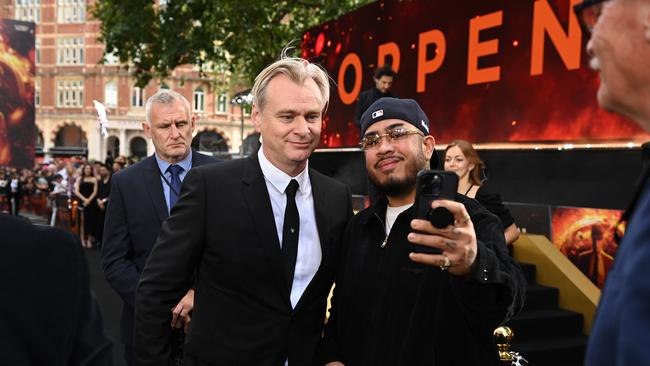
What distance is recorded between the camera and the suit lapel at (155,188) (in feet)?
11.8

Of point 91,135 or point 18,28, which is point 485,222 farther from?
point 91,135

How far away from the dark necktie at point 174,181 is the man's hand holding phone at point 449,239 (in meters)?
2.23

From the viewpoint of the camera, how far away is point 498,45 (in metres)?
8.23

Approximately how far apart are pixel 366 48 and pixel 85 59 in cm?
5161

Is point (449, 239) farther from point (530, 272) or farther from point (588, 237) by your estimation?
point (588, 237)

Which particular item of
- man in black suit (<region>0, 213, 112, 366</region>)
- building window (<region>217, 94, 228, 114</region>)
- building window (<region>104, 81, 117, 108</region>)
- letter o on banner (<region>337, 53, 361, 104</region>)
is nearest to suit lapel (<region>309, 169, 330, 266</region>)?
man in black suit (<region>0, 213, 112, 366</region>)

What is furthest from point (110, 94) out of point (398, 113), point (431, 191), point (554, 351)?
point (431, 191)

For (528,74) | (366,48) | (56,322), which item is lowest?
(56,322)

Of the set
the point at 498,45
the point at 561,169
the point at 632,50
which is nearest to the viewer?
the point at 632,50

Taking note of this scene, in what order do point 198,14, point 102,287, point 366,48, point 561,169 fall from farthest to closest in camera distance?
point 198,14 → point 366,48 → point 102,287 → point 561,169

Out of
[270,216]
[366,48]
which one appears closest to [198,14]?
[366,48]

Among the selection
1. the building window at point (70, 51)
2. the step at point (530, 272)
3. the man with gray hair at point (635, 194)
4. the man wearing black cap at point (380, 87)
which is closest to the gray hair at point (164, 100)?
the man with gray hair at point (635, 194)

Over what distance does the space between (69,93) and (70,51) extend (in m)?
4.27

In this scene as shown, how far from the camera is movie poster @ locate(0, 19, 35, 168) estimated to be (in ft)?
51.4
